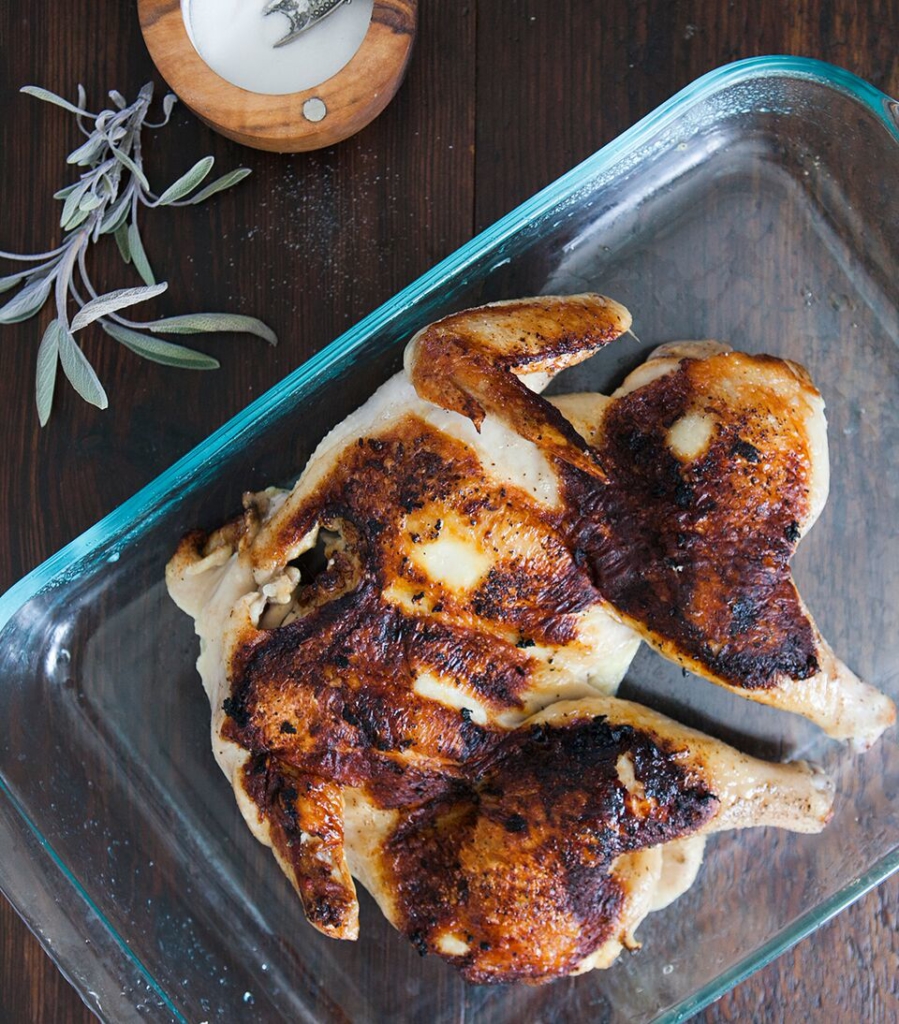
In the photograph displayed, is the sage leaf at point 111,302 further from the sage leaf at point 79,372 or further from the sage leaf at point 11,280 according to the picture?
the sage leaf at point 11,280

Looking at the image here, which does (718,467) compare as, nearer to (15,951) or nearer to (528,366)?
(528,366)

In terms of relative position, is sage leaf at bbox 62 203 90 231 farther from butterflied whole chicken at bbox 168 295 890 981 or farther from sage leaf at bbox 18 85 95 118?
butterflied whole chicken at bbox 168 295 890 981

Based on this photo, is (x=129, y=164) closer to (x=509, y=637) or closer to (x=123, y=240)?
(x=123, y=240)

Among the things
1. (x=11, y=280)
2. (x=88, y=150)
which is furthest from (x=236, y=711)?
(x=88, y=150)

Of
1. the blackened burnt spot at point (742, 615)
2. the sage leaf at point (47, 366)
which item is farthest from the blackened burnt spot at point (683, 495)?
the sage leaf at point (47, 366)

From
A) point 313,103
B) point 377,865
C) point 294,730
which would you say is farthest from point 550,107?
point 377,865
